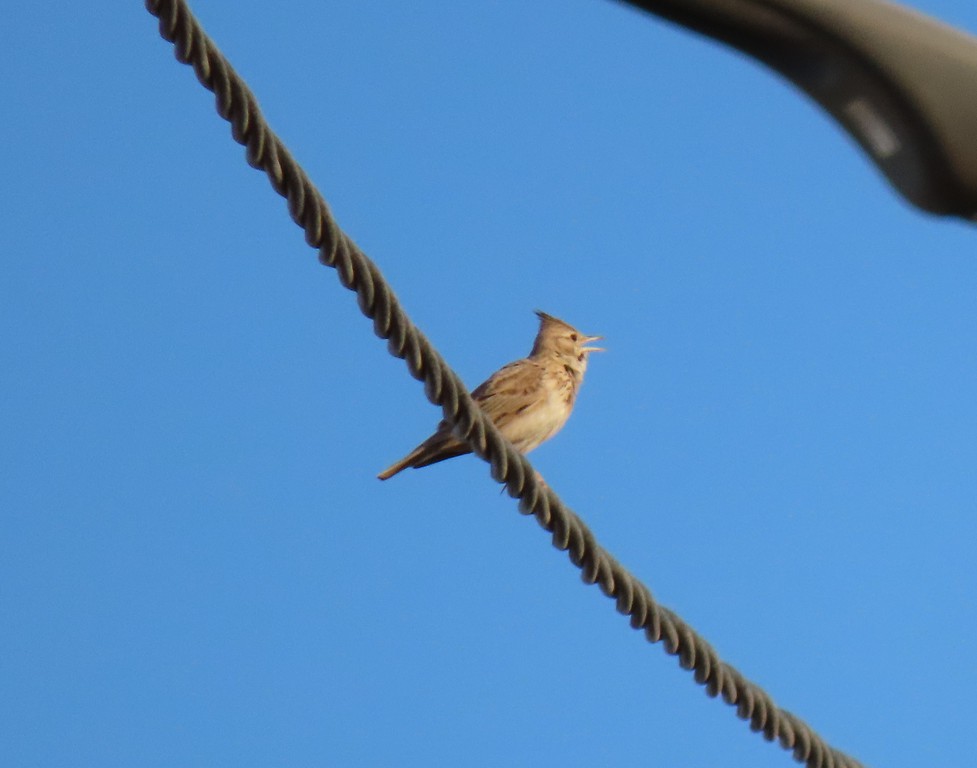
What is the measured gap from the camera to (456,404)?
3762 millimetres

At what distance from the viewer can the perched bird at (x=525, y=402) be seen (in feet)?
30.2

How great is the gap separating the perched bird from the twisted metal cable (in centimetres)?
475

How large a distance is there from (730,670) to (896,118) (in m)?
3.43

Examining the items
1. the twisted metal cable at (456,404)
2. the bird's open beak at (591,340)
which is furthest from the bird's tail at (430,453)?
the twisted metal cable at (456,404)

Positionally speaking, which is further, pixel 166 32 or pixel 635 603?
pixel 635 603

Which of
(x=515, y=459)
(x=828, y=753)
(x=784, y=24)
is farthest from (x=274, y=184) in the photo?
(x=828, y=753)

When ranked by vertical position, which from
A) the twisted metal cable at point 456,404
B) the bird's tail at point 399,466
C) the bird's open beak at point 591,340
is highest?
the bird's open beak at point 591,340

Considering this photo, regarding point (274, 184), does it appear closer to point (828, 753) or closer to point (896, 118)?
point (896, 118)

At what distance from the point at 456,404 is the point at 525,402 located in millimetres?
5858

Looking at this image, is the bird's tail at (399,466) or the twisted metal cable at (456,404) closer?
the twisted metal cable at (456,404)

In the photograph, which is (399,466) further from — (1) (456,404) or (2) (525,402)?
(1) (456,404)

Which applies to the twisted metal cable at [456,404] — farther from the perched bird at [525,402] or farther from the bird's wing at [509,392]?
the bird's wing at [509,392]

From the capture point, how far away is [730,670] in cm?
443

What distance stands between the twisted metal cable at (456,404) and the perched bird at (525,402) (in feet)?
15.6
